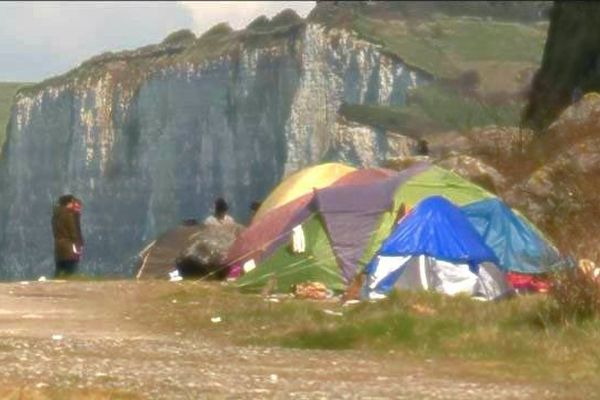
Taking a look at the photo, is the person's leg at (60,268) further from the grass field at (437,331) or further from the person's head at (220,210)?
the grass field at (437,331)

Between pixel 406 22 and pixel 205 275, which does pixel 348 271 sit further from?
pixel 406 22

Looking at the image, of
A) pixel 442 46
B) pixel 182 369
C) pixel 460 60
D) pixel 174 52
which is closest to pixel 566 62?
pixel 460 60

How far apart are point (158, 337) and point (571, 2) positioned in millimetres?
30930

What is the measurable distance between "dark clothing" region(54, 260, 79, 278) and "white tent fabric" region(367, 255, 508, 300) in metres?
8.14

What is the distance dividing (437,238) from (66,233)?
8.39 metres

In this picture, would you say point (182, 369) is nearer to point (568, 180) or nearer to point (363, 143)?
point (568, 180)

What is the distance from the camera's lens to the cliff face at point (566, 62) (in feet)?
155

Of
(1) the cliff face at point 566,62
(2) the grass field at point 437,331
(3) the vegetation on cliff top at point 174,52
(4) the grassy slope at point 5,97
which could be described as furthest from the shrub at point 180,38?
(2) the grass field at point 437,331

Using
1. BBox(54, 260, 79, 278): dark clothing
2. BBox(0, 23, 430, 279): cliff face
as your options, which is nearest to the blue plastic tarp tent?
BBox(54, 260, 79, 278): dark clothing

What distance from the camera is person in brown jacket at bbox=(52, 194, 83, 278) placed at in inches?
1305

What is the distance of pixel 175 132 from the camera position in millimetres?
81125

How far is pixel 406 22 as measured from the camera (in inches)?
2589

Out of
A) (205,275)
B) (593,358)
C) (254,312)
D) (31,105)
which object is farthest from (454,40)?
(593,358)

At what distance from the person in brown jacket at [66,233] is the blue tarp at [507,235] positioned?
7535mm
